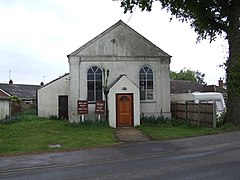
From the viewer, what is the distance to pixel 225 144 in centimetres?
1580

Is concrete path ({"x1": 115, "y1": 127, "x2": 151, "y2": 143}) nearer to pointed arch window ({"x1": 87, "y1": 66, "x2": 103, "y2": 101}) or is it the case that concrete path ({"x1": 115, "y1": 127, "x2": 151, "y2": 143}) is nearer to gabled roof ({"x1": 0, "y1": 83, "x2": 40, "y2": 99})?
pointed arch window ({"x1": 87, "y1": 66, "x2": 103, "y2": 101})

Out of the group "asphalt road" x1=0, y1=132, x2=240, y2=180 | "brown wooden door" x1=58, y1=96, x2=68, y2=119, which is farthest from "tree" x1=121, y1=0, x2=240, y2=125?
"brown wooden door" x1=58, y1=96, x2=68, y2=119

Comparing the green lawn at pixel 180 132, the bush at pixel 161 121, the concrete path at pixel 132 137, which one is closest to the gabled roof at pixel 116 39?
the bush at pixel 161 121

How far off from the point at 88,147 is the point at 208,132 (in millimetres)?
7858

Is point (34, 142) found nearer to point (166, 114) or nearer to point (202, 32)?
point (166, 114)

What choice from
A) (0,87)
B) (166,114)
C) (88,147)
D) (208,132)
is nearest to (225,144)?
(208,132)

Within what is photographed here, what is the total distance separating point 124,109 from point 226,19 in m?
9.49

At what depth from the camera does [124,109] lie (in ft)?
82.4

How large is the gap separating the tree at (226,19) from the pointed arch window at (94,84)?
17.6 ft

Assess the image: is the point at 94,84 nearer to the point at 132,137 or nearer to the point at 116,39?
the point at 116,39

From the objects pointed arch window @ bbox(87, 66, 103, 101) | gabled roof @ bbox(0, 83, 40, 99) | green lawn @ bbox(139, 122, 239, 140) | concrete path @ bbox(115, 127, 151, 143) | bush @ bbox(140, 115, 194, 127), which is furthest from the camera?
gabled roof @ bbox(0, 83, 40, 99)

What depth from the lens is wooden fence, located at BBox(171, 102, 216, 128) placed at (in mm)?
22297

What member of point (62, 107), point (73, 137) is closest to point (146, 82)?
point (62, 107)

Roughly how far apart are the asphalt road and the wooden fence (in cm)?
595
